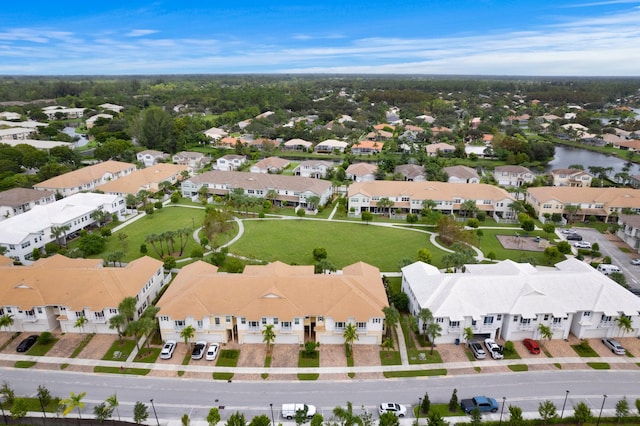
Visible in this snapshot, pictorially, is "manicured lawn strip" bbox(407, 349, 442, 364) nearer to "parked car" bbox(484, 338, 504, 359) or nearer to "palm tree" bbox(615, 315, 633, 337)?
"parked car" bbox(484, 338, 504, 359)

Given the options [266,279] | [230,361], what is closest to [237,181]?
[266,279]

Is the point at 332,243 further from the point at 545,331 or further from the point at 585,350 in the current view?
the point at 585,350

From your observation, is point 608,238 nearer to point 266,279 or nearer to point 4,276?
point 266,279

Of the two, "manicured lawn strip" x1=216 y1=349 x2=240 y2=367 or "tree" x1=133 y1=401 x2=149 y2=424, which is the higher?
"tree" x1=133 y1=401 x2=149 y2=424

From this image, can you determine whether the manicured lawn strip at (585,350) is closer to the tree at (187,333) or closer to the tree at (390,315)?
the tree at (390,315)

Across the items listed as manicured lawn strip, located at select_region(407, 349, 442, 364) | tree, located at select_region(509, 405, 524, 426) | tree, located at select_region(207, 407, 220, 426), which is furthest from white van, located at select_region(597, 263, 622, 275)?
tree, located at select_region(207, 407, 220, 426)

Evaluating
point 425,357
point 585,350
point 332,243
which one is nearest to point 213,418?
point 425,357

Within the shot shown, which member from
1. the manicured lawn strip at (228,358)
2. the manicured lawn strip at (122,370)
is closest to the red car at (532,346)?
the manicured lawn strip at (228,358)
